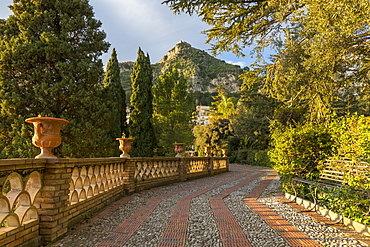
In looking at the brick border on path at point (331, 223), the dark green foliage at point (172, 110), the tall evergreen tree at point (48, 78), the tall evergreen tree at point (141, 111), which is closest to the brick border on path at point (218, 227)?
the brick border on path at point (331, 223)

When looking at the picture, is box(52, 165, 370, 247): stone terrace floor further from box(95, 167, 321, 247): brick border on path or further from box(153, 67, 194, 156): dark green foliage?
box(153, 67, 194, 156): dark green foliage

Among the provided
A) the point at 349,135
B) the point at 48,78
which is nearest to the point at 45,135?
the point at 349,135

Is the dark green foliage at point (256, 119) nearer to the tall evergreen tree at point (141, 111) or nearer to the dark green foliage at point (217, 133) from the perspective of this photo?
the dark green foliage at point (217, 133)

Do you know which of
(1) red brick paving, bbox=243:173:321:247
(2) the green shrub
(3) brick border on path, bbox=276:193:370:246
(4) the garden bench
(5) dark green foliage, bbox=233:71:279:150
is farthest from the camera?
(5) dark green foliage, bbox=233:71:279:150

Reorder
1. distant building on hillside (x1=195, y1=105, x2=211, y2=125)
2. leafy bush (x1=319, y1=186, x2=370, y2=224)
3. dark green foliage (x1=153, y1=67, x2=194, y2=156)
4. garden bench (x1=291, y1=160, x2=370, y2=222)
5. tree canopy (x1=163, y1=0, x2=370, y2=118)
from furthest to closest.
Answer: distant building on hillside (x1=195, y1=105, x2=211, y2=125) < dark green foliage (x1=153, y1=67, x2=194, y2=156) < tree canopy (x1=163, y1=0, x2=370, y2=118) < garden bench (x1=291, y1=160, x2=370, y2=222) < leafy bush (x1=319, y1=186, x2=370, y2=224)

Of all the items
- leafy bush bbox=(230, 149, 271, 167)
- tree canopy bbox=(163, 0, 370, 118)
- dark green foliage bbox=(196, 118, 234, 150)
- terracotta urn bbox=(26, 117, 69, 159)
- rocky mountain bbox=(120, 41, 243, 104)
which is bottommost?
leafy bush bbox=(230, 149, 271, 167)

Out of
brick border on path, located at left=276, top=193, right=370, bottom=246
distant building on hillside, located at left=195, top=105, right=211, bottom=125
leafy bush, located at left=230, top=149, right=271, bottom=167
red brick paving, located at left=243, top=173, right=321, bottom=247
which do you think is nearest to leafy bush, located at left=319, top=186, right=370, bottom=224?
brick border on path, located at left=276, top=193, right=370, bottom=246

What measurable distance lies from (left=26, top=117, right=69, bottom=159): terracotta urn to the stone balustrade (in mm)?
197

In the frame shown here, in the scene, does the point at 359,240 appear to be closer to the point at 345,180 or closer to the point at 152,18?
the point at 345,180

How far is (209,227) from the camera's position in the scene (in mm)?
3766

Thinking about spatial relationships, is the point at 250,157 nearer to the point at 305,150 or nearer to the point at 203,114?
the point at 305,150

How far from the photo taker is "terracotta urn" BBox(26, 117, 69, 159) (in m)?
3.30

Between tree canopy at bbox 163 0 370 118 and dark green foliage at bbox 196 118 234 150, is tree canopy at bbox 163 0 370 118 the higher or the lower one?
the higher one

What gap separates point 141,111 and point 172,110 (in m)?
2.85
